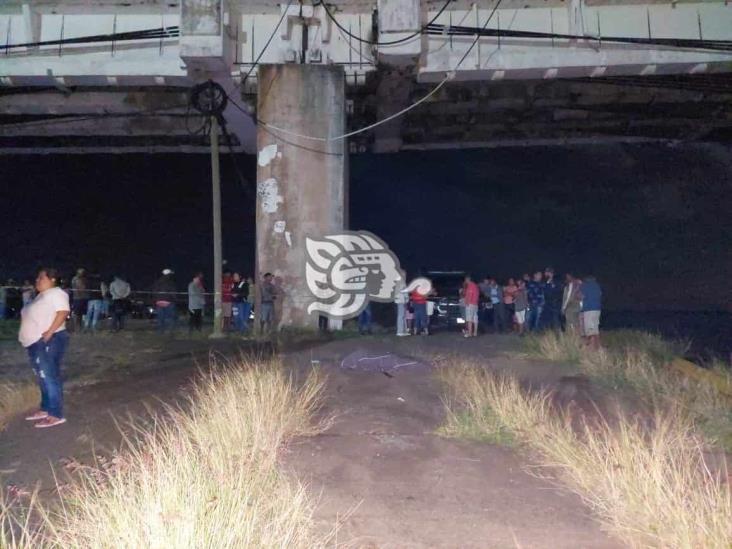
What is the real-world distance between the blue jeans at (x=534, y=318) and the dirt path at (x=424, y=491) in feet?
35.8

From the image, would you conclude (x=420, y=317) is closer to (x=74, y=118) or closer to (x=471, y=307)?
(x=471, y=307)

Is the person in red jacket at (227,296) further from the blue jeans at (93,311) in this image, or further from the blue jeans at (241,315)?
the blue jeans at (93,311)

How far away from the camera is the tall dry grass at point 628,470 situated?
4.07 metres

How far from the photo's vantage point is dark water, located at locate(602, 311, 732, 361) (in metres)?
18.0

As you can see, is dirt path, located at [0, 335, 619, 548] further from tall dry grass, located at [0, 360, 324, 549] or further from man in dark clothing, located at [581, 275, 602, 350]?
man in dark clothing, located at [581, 275, 602, 350]

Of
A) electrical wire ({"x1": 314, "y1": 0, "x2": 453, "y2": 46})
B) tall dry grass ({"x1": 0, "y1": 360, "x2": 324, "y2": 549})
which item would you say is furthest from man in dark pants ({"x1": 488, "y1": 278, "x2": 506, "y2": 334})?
tall dry grass ({"x1": 0, "y1": 360, "x2": 324, "y2": 549})

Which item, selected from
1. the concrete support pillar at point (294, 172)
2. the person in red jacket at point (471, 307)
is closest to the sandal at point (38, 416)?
the concrete support pillar at point (294, 172)

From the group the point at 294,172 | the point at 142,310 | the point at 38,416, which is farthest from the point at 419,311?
the point at 38,416

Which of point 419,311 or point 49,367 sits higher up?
point 419,311

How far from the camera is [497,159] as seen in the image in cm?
3316

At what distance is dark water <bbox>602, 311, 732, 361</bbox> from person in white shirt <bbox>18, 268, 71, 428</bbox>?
12216 mm

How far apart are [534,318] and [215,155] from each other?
8.66m

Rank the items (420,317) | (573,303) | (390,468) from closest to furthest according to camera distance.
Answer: (390,468)
(573,303)
(420,317)

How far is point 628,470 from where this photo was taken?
4.94 metres
